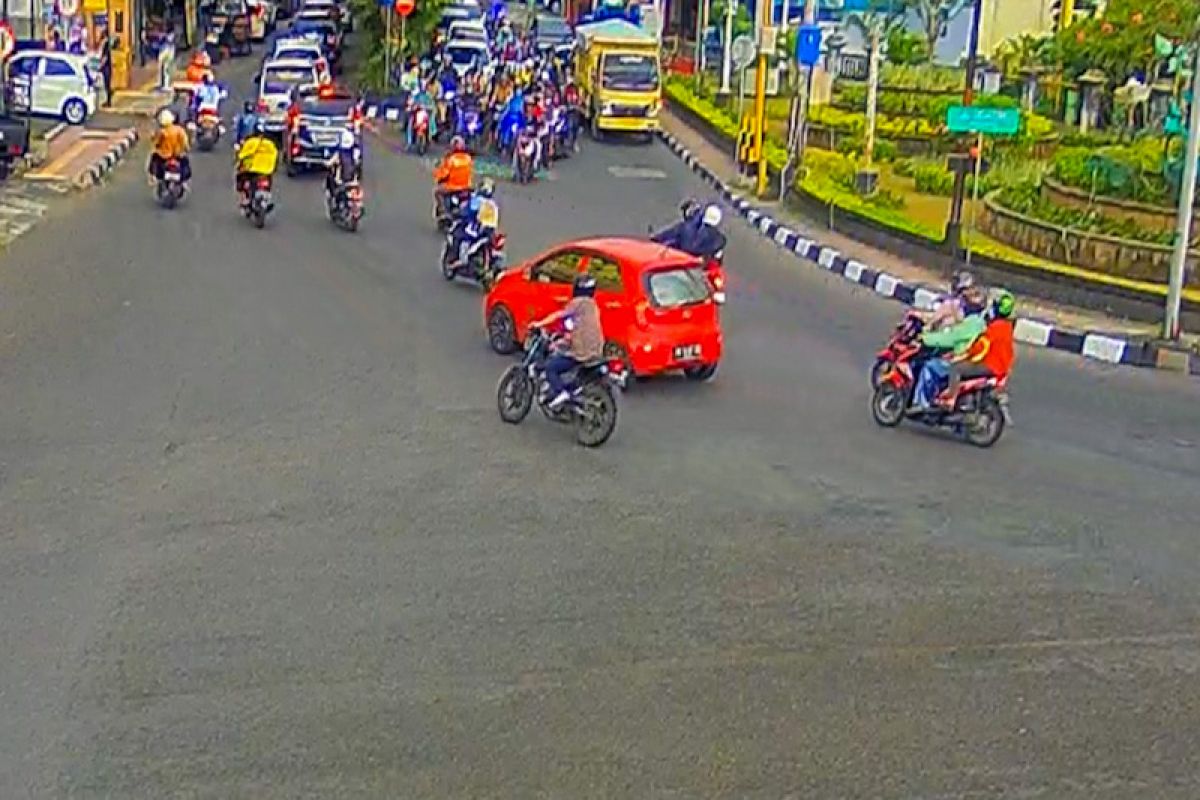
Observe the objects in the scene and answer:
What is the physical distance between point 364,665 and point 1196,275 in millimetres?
14543

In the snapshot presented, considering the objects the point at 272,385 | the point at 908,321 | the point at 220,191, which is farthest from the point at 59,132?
the point at 908,321

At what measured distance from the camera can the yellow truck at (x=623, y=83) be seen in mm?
41000

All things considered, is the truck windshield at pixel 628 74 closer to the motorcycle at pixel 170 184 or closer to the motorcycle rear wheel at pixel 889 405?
the motorcycle at pixel 170 184

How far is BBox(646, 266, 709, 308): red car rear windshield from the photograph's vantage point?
15844 millimetres

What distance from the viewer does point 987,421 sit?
46.4 feet

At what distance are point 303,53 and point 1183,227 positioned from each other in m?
31.6

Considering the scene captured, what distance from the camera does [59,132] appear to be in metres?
36.0

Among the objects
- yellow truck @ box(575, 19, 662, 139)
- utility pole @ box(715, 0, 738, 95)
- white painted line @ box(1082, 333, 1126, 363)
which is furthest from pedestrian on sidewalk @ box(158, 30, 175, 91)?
white painted line @ box(1082, 333, 1126, 363)

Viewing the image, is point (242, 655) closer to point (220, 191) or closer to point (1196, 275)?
point (1196, 275)

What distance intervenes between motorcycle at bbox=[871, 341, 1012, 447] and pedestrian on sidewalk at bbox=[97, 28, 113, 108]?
105ft

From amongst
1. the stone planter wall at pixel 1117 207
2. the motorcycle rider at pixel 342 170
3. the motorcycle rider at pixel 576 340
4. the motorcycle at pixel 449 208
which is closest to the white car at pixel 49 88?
the motorcycle rider at pixel 342 170

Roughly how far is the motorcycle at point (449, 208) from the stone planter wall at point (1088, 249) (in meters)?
7.09

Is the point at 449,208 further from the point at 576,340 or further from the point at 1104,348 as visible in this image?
the point at 576,340

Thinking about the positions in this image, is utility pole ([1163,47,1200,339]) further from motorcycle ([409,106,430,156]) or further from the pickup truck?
motorcycle ([409,106,430,156])
